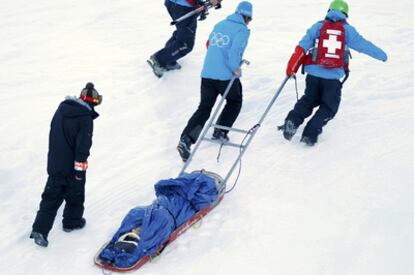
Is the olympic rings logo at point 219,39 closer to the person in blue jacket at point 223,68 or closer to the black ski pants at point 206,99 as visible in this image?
the person in blue jacket at point 223,68

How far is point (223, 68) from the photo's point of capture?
6641 millimetres

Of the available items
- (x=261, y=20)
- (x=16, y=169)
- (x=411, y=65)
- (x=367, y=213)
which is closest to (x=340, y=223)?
(x=367, y=213)

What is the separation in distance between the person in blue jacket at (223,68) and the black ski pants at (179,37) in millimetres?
1666

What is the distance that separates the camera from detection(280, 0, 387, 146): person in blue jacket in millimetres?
6500

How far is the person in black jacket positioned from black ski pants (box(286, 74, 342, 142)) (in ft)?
9.07

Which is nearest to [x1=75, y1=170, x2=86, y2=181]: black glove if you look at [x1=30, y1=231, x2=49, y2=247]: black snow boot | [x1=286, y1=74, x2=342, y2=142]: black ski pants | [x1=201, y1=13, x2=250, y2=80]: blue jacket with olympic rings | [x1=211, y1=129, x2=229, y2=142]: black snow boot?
[x1=30, y1=231, x2=49, y2=247]: black snow boot

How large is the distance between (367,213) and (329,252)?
775mm

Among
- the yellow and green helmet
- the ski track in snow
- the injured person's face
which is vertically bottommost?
the ski track in snow

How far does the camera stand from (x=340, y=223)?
5.40 m

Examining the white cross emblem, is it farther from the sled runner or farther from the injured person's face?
the injured person's face

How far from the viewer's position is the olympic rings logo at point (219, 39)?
257 inches

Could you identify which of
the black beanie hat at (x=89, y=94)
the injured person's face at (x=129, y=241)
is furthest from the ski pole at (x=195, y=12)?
the injured person's face at (x=129, y=241)

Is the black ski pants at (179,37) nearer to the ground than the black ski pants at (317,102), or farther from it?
farther from it

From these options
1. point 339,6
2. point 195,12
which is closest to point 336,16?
point 339,6
